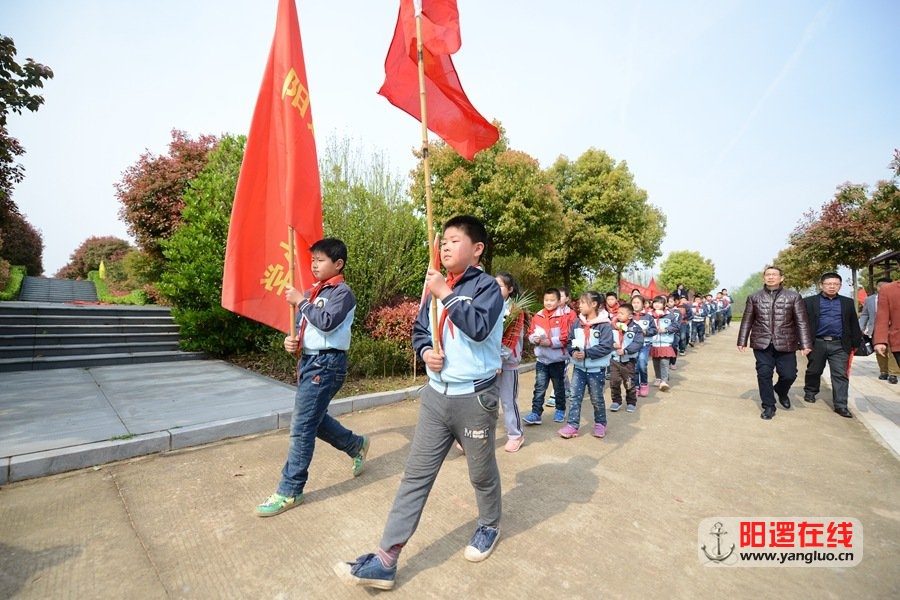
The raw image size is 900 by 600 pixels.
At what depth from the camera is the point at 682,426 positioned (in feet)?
16.8

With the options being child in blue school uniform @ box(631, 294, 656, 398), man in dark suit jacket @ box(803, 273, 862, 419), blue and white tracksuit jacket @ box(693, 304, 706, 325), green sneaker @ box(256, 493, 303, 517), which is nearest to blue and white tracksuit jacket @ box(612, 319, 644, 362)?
child in blue school uniform @ box(631, 294, 656, 398)

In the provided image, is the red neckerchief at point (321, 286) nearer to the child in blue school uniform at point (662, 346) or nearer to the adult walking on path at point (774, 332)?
the adult walking on path at point (774, 332)

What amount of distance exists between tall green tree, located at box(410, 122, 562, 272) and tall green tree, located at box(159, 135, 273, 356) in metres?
4.47

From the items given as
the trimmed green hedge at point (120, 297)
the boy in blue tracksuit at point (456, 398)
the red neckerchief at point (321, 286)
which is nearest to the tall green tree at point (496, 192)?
the red neckerchief at point (321, 286)

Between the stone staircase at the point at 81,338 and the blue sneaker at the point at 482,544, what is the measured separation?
8.79 meters

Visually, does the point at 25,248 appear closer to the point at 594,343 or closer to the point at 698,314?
the point at 594,343

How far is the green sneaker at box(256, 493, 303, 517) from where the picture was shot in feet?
9.28

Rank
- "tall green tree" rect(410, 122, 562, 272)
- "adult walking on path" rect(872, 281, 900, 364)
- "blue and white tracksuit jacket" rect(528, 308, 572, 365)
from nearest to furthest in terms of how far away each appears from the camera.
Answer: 1. "adult walking on path" rect(872, 281, 900, 364)
2. "blue and white tracksuit jacket" rect(528, 308, 572, 365)
3. "tall green tree" rect(410, 122, 562, 272)

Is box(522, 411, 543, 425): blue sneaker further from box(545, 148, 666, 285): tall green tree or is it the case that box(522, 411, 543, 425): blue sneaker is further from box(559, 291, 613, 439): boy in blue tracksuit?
box(545, 148, 666, 285): tall green tree

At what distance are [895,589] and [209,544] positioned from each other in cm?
371

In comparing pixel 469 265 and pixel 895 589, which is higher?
pixel 469 265

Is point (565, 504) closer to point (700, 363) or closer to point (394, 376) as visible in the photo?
point (394, 376)

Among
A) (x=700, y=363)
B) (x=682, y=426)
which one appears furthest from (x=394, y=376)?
(x=700, y=363)

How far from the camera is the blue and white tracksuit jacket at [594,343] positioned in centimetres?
460
